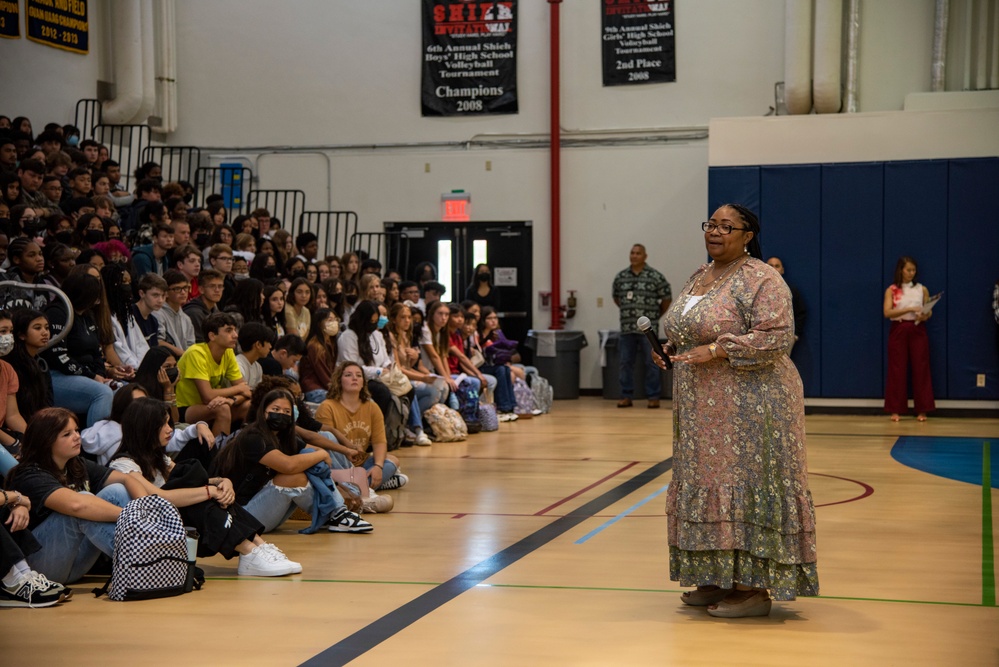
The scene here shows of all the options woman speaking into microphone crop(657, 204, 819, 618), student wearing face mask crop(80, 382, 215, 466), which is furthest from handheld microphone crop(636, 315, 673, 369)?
student wearing face mask crop(80, 382, 215, 466)

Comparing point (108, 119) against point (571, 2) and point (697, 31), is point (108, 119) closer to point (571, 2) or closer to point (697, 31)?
point (571, 2)

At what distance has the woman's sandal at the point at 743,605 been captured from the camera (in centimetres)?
432

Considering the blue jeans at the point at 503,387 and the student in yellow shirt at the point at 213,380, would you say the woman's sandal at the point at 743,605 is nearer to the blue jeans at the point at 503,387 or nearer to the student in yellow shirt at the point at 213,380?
the student in yellow shirt at the point at 213,380

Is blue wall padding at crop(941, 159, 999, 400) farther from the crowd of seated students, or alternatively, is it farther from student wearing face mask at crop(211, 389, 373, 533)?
student wearing face mask at crop(211, 389, 373, 533)

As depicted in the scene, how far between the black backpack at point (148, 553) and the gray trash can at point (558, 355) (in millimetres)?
9826

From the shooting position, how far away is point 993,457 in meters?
9.07

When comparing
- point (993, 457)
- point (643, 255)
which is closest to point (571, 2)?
point (643, 255)

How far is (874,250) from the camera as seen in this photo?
40.6 feet

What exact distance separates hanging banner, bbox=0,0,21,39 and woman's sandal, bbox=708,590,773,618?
448 inches

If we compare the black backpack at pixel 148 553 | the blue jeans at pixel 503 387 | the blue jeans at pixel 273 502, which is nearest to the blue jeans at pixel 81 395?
the blue jeans at pixel 273 502

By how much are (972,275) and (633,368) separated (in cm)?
372

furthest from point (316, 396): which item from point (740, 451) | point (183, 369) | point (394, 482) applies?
point (740, 451)

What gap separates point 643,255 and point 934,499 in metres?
6.92

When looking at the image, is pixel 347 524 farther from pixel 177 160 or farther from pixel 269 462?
pixel 177 160
